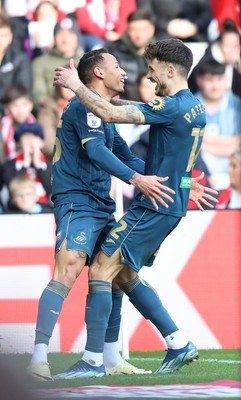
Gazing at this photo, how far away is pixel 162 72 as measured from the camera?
506 cm

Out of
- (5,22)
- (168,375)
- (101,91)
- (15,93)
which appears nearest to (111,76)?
(101,91)

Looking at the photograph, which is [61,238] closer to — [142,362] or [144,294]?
[144,294]

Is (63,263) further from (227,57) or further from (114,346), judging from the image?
(227,57)

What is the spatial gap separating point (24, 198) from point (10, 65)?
1392 millimetres

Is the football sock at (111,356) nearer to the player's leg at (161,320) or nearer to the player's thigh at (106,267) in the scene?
the player's leg at (161,320)

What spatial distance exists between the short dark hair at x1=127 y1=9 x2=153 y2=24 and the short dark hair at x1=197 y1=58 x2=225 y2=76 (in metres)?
0.70

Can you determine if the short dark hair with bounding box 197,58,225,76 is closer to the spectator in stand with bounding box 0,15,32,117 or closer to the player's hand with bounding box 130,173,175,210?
the spectator in stand with bounding box 0,15,32,117

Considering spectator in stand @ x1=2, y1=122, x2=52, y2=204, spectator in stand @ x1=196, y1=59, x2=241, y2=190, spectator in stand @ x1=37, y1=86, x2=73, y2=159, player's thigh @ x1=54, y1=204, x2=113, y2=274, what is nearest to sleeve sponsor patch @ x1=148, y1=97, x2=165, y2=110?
player's thigh @ x1=54, y1=204, x2=113, y2=274

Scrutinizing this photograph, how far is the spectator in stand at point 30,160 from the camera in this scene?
8.45 meters

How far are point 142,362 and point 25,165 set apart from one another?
9.10ft

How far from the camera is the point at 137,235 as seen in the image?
496 cm

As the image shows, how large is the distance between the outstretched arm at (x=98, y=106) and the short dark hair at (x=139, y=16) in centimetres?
413

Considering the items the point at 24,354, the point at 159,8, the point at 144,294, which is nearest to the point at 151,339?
the point at 24,354

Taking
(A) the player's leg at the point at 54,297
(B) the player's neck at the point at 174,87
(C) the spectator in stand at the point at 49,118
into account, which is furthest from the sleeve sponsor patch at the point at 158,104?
(C) the spectator in stand at the point at 49,118
